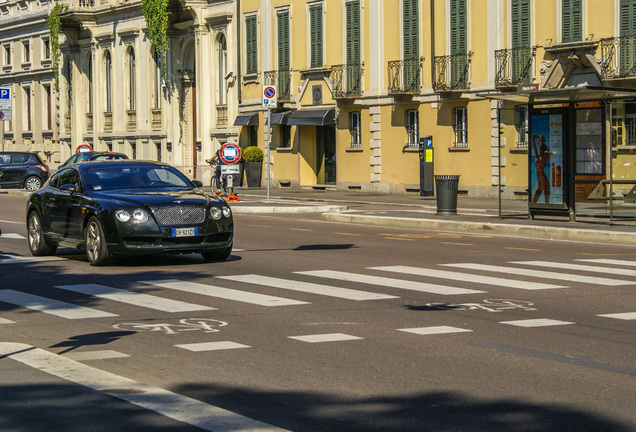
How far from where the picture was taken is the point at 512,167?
25.0 meters

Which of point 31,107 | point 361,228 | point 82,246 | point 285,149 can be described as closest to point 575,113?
point 361,228

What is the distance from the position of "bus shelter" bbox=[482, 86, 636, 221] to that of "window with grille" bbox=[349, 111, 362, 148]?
17.9 metres

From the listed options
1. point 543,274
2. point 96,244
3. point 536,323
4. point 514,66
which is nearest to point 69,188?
point 96,244

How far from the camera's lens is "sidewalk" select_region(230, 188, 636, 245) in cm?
2067

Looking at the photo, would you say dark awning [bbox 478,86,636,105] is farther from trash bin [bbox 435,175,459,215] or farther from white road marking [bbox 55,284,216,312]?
white road marking [bbox 55,284,216,312]

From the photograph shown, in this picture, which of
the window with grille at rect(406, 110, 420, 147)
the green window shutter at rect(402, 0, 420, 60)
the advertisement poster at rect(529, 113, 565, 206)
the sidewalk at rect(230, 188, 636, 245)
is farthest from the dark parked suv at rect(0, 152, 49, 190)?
the advertisement poster at rect(529, 113, 565, 206)

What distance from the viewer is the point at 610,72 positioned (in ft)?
103

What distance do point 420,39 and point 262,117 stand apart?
1103 centimetres

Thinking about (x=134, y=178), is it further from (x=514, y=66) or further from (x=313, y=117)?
(x=313, y=117)

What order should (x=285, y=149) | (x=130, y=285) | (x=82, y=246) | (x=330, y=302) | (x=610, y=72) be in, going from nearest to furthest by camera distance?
(x=330, y=302)
(x=130, y=285)
(x=82, y=246)
(x=610, y=72)
(x=285, y=149)

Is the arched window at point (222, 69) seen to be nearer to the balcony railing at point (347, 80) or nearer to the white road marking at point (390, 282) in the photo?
the balcony railing at point (347, 80)

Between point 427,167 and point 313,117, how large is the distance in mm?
7132

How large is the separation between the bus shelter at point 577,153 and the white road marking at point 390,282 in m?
9.09

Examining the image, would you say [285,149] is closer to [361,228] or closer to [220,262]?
[361,228]
